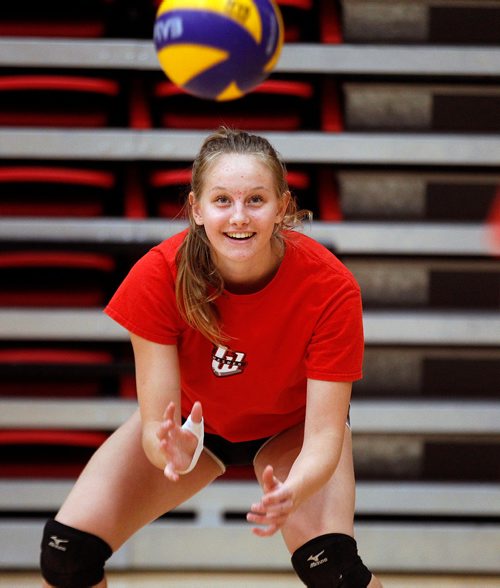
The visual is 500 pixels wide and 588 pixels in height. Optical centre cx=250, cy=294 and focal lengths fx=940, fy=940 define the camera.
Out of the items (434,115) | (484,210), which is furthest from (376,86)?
(484,210)

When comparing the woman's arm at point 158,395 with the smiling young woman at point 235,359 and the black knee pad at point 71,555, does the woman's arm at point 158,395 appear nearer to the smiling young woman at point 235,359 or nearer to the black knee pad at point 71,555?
the smiling young woman at point 235,359

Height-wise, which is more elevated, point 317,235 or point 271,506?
point 317,235

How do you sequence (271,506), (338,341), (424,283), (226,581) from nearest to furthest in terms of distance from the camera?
(271,506)
(338,341)
(226,581)
(424,283)

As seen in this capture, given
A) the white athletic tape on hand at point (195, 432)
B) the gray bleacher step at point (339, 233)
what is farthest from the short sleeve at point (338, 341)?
the gray bleacher step at point (339, 233)

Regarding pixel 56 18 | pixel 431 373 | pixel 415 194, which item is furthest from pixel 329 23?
pixel 431 373

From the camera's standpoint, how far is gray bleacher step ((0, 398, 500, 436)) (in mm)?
3264

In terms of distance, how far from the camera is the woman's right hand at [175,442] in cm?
177

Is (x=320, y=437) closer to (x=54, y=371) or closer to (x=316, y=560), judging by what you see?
(x=316, y=560)

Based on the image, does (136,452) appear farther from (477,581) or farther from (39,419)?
(477,581)

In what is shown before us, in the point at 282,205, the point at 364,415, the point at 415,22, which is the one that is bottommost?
the point at 364,415

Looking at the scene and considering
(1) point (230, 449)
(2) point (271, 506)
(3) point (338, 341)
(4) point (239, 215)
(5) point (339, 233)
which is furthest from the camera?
(5) point (339, 233)

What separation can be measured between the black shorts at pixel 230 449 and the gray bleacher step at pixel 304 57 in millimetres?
1606

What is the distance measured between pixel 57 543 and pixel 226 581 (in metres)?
1.34

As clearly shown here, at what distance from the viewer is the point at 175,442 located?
1.83 m
